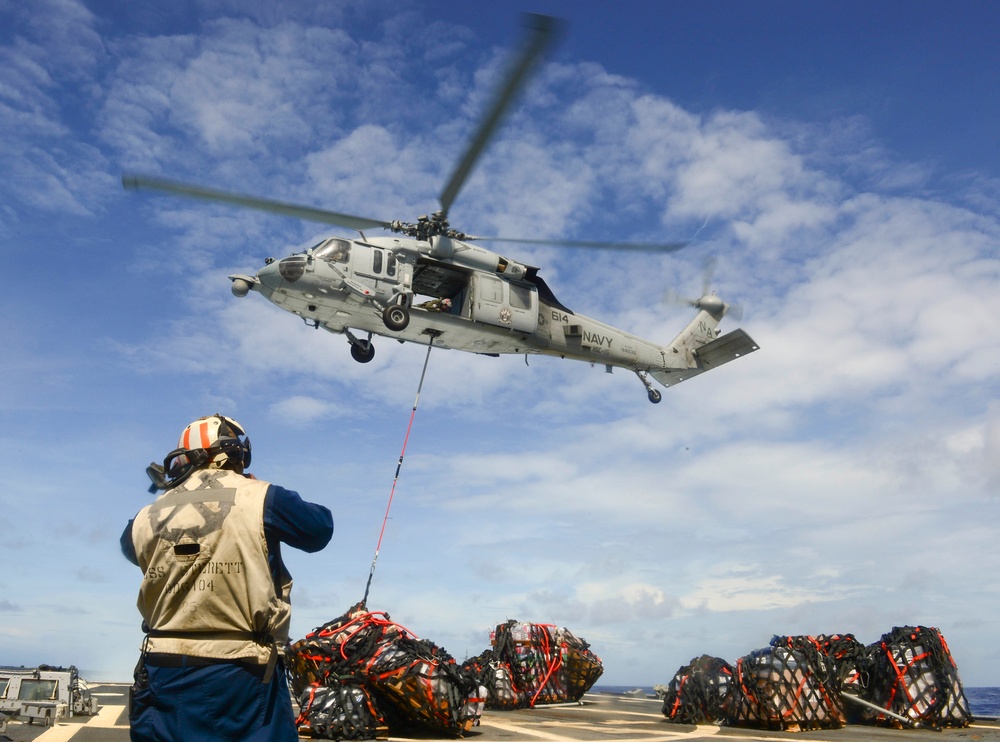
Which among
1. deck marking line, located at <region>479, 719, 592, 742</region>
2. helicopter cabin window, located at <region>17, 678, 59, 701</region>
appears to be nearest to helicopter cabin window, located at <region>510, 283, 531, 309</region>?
deck marking line, located at <region>479, 719, 592, 742</region>

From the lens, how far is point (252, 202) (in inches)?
625

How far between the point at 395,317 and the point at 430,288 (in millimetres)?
2404

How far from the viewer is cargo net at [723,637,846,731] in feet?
31.4

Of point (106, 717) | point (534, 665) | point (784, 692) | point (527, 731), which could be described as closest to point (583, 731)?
point (527, 731)

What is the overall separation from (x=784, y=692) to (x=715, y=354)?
15106 millimetres

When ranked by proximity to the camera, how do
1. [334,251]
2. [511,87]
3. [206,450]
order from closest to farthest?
1. [206,450]
2. [511,87]
3. [334,251]

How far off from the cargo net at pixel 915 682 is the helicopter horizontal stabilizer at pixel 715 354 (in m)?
12.7

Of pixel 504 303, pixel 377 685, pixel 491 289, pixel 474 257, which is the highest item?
pixel 474 257

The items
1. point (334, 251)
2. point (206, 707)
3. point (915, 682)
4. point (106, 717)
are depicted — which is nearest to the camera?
→ point (206, 707)

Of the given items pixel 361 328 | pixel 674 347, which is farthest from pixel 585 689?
pixel 674 347

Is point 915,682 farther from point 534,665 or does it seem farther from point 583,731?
point 534,665

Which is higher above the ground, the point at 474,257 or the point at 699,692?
the point at 474,257

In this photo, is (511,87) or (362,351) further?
(362,351)

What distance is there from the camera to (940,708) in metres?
10.2
